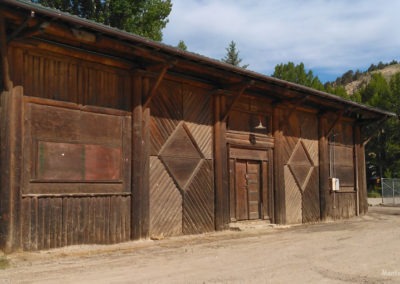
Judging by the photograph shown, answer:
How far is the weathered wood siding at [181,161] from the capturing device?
40.7 feet

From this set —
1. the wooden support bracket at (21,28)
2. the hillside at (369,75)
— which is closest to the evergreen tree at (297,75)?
the wooden support bracket at (21,28)

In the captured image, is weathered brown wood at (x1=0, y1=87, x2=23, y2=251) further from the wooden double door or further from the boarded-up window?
the wooden double door

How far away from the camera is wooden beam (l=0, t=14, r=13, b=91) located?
9172 millimetres

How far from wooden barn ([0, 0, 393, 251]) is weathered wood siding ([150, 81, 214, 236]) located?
3 cm

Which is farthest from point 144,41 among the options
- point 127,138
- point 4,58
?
point 4,58

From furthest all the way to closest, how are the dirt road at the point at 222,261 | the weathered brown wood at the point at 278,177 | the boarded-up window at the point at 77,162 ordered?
1. the weathered brown wood at the point at 278,177
2. the boarded-up window at the point at 77,162
3. the dirt road at the point at 222,261

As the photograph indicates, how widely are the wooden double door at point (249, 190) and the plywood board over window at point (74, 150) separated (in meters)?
4.42

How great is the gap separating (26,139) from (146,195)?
3260 mm

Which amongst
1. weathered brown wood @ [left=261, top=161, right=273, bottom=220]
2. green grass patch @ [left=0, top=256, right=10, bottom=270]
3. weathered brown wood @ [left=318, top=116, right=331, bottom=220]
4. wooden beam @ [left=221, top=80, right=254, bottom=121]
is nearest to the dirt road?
green grass patch @ [left=0, top=256, right=10, bottom=270]

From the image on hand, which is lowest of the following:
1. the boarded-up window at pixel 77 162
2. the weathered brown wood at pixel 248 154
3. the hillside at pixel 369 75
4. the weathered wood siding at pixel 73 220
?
the weathered wood siding at pixel 73 220

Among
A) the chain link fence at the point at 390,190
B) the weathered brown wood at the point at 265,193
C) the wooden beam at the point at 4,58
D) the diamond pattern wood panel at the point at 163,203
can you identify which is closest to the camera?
the wooden beam at the point at 4,58

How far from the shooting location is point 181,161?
43.0 feet

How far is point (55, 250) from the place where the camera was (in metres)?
9.92

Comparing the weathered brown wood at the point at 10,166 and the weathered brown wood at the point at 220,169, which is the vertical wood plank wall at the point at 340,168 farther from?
A: the weathered brown wood at the point at 10,166
